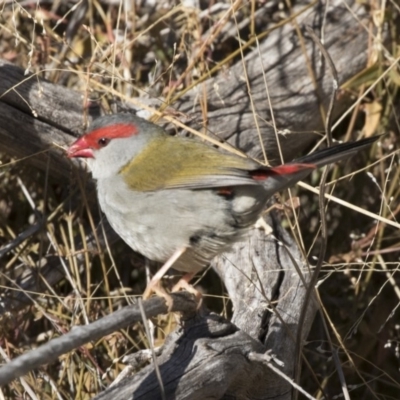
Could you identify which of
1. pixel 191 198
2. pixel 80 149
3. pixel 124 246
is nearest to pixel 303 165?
pixel 191 198

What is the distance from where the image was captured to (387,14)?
4895mm

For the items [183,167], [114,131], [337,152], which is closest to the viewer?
[337,152]

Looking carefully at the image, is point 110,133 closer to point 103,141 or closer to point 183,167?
point 103,141

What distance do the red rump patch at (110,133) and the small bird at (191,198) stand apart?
0.17 meters

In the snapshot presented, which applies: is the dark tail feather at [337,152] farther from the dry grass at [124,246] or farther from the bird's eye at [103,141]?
the dry grass at [124,246]

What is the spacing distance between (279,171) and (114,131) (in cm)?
88

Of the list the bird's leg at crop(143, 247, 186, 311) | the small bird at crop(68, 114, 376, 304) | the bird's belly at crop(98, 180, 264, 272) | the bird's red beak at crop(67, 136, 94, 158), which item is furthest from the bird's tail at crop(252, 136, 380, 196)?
the bird's red beak at crop(67, 136, 94, 158)

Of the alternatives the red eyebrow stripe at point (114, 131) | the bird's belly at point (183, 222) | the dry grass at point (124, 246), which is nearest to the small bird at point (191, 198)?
the bird's belly at point (183, 222)

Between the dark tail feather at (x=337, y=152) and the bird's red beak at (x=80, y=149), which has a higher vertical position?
the bird's red beak at (x=80, y=149)

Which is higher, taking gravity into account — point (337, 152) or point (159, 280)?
point (337, 152)

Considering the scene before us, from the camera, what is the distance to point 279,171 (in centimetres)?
307

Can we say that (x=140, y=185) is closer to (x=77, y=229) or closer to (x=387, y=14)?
(x=77, y=229)

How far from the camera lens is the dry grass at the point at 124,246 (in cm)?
432

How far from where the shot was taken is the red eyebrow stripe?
11.8ft
